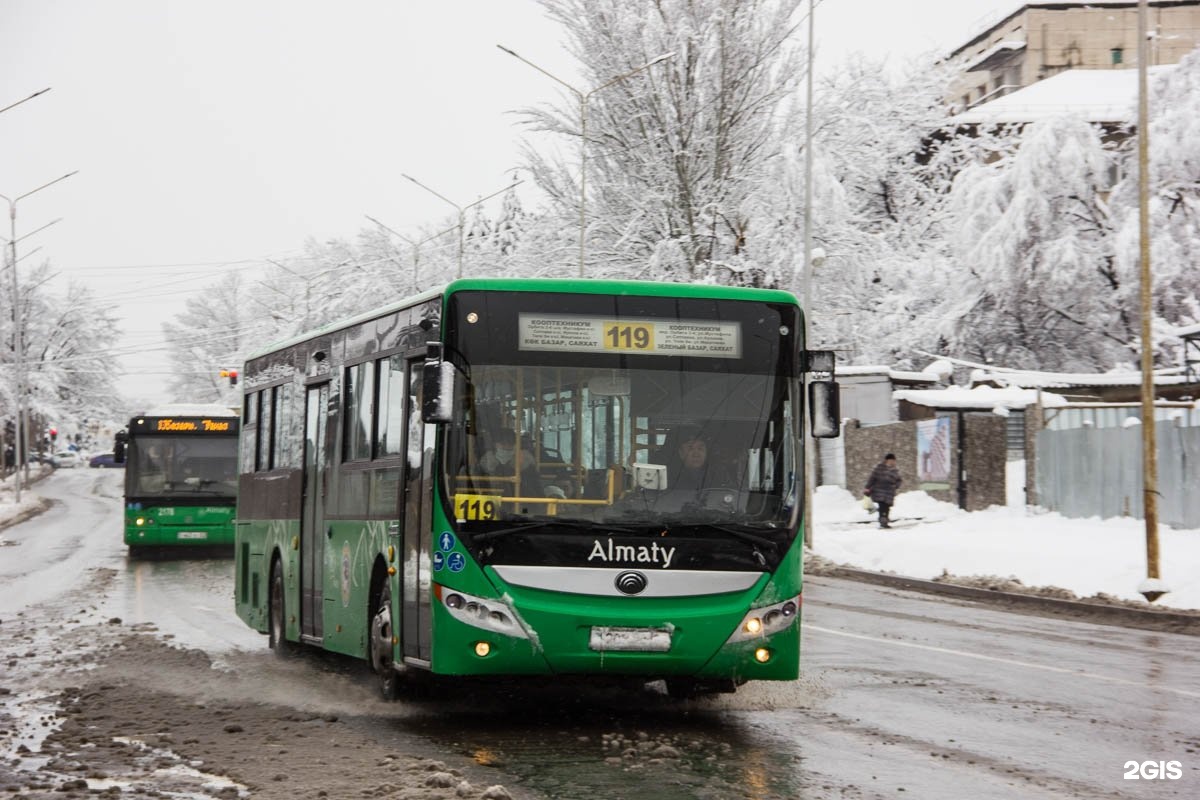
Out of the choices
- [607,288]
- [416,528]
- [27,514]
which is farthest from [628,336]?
[27,514]

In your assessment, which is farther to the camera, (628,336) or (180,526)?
(180,526)

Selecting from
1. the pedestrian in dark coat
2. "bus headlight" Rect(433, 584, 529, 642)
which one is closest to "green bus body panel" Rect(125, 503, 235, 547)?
the pedestrian in dark coat

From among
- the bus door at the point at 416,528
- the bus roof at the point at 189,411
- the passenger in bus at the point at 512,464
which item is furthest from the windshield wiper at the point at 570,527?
the bus roof at the point at 189,411

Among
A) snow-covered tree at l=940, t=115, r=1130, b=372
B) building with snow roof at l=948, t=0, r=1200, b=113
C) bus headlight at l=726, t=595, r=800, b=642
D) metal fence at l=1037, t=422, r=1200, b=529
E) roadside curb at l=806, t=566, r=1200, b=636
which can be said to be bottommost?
roadside curb at l=806, t=566, r=1200, b=636

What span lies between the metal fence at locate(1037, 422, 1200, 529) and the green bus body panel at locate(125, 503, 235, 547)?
15.3 meters

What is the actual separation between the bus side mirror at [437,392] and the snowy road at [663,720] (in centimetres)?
181

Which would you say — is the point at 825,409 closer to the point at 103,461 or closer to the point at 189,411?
the point at 189,411

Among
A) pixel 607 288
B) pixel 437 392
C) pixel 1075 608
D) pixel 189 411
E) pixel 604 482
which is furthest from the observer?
pixel 189 411

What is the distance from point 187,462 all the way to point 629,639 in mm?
25707

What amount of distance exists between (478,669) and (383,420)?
92.4 inches

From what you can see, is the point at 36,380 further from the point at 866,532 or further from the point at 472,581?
the point at 472,581

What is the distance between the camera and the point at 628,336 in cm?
1057

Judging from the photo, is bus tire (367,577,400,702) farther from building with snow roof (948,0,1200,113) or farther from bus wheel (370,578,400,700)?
building with snow roof (948,0,1200,113)

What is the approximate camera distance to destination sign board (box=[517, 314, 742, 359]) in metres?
10.5
